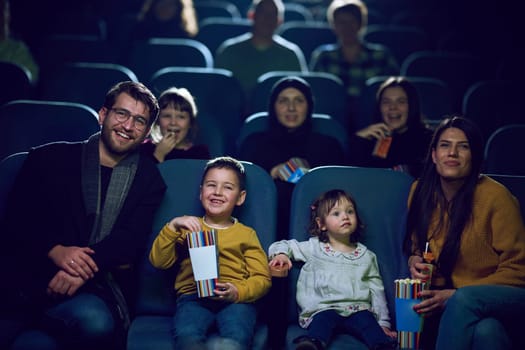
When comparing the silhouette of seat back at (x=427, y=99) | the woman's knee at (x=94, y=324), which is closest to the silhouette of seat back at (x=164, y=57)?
the silhouette of seat back at (x=427, y=99)

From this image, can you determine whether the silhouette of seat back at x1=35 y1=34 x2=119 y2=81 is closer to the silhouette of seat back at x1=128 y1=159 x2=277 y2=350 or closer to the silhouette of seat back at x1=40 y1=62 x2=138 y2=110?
the silhouette of seat back at x1=40 y1=62 x2=138 y2=110

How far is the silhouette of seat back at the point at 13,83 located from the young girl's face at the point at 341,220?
167 cm

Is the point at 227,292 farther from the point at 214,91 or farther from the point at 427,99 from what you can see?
the point at 427,99

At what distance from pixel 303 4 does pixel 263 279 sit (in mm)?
4502

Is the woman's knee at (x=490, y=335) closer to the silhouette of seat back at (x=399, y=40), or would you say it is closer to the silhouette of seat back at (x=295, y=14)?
the silhouette of seat back at (x=399, y=40)

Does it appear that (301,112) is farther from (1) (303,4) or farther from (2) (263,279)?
(1) (303,4)

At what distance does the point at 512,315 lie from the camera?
6.53 ft

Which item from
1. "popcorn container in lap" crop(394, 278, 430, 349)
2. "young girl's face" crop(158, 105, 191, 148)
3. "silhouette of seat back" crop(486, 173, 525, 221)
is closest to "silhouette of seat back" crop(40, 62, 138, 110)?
"young girl's face" crop(158, 105, 191, 148)

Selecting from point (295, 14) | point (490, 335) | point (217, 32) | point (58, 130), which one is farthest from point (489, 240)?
point (295, 14)

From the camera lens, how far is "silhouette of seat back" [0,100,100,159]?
278 cm

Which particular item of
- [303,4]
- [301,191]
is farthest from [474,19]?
[301,191]

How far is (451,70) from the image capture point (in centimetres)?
419

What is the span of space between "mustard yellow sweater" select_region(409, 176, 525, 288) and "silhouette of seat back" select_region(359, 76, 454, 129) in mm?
1365

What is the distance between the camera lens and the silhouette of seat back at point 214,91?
3.51 m
